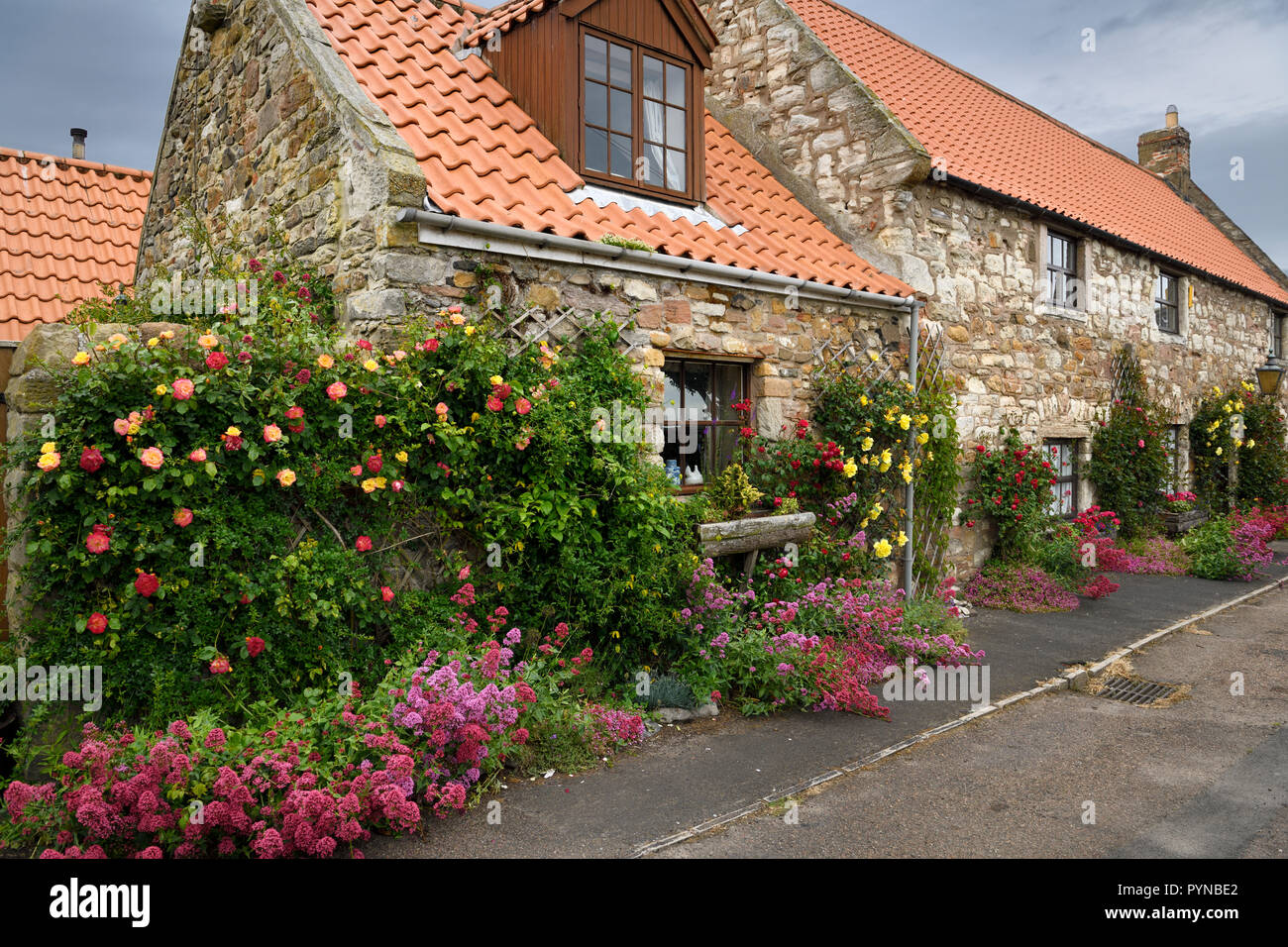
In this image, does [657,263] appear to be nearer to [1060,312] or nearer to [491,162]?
[491,162]

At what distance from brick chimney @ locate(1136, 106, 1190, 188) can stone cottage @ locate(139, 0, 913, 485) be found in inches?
544

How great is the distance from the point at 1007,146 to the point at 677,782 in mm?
10131

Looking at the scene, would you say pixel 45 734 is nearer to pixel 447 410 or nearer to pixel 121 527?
pixel 121 527

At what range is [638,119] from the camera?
23.6 ft

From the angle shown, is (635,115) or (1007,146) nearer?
(635,115)

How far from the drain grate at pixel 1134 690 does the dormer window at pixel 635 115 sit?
17.2ft

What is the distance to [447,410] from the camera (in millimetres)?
4898

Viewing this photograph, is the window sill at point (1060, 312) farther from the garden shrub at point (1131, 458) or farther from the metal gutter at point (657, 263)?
the metal gutter at point (657, 263)

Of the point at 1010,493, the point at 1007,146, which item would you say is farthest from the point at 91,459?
the point at 1007,146

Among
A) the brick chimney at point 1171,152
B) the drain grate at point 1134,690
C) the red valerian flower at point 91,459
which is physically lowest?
the drain grate at point 1134,690

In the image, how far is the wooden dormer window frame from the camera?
6.95 meters

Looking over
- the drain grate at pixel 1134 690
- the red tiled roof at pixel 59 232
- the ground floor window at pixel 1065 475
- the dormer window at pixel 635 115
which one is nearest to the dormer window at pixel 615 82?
the dormer window at pixel 635 115

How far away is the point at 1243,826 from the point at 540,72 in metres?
6.79

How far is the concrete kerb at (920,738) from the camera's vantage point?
3797 millimetres
